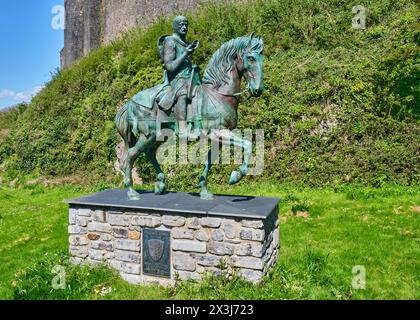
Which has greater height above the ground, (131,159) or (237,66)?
(237,66)

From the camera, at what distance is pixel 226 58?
581cm

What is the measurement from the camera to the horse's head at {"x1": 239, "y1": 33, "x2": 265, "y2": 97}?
17.7 feet

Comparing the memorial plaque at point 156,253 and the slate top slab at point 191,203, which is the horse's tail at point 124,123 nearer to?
the slate top slab at point 191,203

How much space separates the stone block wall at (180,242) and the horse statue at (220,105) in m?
0.72

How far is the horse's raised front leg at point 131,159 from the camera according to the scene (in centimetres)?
652

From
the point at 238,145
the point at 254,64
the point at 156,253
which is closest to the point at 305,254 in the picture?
the point at 238,145

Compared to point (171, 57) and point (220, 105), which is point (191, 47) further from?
point (220, 105)

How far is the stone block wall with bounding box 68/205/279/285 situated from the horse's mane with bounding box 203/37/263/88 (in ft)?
7.83

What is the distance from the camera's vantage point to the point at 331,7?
14.2m

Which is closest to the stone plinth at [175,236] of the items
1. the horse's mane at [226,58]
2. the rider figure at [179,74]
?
the rider figure at [179,74]

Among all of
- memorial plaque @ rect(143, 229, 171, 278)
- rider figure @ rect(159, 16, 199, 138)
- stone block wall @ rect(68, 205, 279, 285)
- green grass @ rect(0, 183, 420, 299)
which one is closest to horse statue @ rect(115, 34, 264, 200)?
rider figure @ rect(159, 16, 199, 138)

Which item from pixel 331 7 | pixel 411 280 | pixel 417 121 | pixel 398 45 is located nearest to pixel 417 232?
pixel 411 280

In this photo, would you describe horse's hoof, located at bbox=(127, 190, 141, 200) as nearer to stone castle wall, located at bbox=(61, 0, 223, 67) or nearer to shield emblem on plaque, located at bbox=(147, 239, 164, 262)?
shield emblem on plaque, located at bbox=(147, 239, 164, 262)

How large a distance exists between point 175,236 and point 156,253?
45 centimetres
